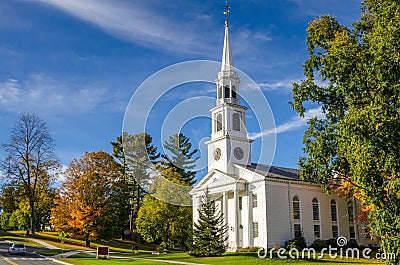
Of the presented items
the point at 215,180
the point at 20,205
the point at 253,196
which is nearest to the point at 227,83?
the point at 215,180

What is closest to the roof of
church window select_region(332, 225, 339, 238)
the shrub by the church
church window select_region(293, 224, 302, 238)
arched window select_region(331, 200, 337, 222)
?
church window select_region(293, 224, 302, 238)

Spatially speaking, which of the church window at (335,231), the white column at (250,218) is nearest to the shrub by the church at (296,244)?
the white column at (250,218)

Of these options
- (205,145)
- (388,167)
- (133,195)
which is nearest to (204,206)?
(205,145)

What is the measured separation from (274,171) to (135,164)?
27462mm

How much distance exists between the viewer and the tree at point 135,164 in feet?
210

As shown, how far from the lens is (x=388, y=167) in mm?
19266

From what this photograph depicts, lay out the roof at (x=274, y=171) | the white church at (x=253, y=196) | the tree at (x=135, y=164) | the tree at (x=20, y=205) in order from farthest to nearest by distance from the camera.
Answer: the tree at (x=135, y=164) < the tree at (x=20, y=205) < the roof at (x=274, y=171) < the white church at (x=253, y=196)

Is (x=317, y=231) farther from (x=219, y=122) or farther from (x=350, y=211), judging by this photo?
(x=219, y=122)

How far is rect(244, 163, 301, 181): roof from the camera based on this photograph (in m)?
41.6

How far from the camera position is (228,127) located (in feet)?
153

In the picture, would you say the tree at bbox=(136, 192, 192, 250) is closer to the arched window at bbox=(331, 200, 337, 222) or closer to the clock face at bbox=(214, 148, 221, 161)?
the clock face at bbox=(214, 148, 221, 161)

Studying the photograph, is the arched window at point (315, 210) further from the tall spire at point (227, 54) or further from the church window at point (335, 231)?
the tall spire at point (227, 54)

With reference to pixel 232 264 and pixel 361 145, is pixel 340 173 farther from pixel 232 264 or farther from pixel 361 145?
pixel 232 264

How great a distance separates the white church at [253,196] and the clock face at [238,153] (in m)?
0.11
